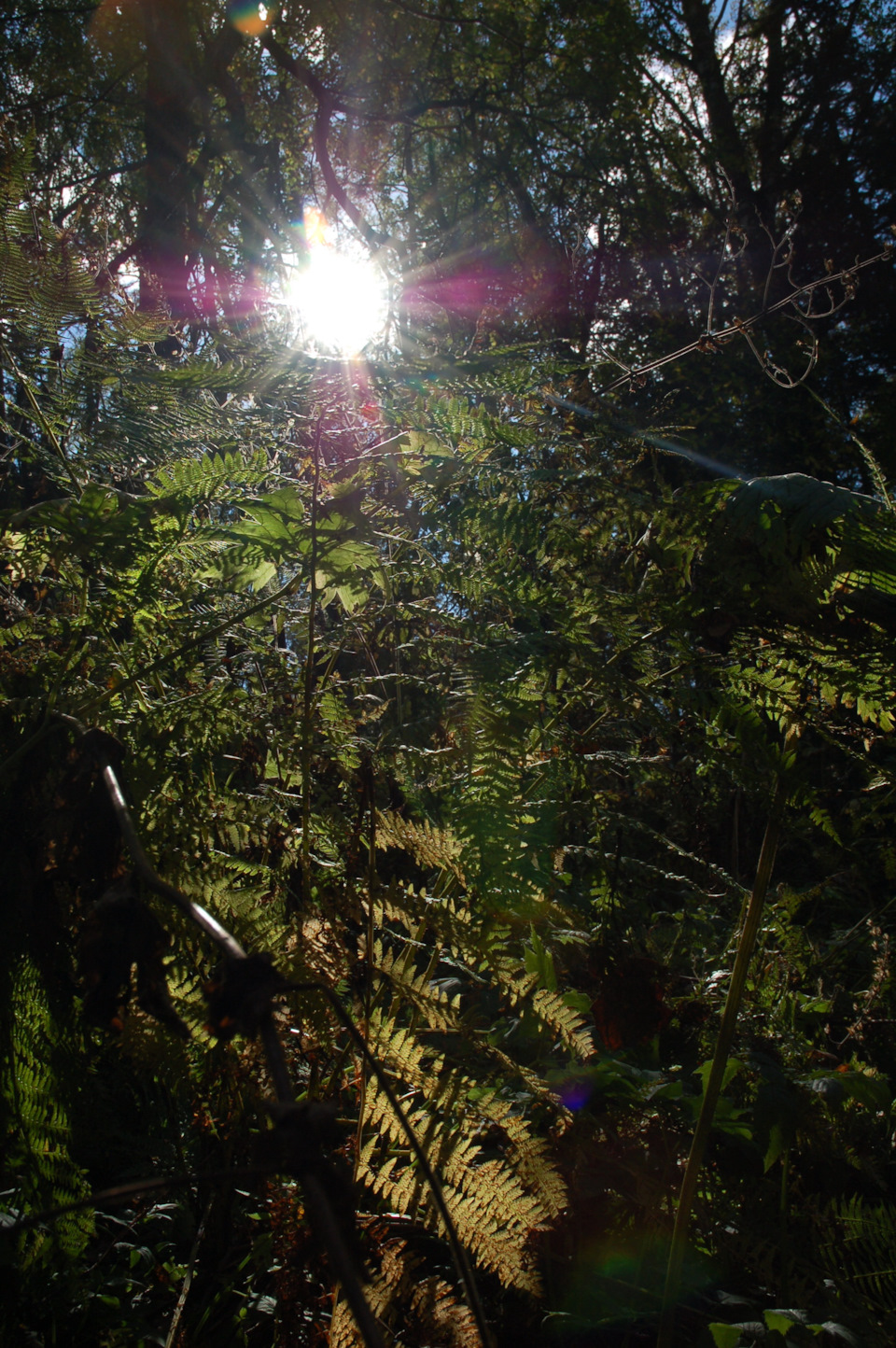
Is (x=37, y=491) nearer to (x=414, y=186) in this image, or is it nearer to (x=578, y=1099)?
(x=578, y=1099)

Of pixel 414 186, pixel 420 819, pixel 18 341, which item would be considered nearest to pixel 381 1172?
pixel 420 819

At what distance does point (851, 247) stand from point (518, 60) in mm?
3077

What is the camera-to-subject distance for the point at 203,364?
3.17ft

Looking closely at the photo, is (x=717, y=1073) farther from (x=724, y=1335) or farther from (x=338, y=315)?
(x=338, y=315)

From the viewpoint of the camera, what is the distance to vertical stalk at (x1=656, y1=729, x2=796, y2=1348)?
0.90 m

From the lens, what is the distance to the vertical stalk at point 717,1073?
2.96 ft

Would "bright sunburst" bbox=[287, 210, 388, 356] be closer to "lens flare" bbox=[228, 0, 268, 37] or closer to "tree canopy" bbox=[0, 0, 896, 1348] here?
"tree canopy" bbox=[0, 0, 896, 1348]

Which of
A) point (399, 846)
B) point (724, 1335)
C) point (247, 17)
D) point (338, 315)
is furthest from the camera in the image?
point (247, 17)

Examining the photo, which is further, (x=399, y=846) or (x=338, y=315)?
(x=338, y=315)

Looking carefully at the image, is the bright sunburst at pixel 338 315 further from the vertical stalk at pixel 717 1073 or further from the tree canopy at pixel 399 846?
the vertical stalk at pixel 717 1073

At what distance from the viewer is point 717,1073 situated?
93cm

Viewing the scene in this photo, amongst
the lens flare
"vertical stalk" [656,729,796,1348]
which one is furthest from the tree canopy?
the lens flare

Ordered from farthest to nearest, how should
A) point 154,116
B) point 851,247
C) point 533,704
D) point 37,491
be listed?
point 851,247 → point 154,116 → point 37,491 → point 533,704

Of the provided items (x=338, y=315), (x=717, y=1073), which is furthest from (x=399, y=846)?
(x=338, y=315)
